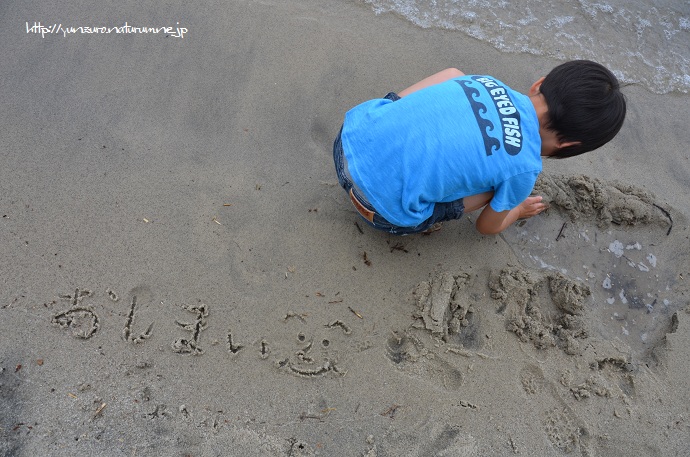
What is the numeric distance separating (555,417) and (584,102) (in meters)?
1.17

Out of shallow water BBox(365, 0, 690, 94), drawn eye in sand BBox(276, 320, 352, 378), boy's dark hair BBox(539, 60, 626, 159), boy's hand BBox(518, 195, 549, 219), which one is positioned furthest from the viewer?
shallow water BBox(365, 0, 690, 94)

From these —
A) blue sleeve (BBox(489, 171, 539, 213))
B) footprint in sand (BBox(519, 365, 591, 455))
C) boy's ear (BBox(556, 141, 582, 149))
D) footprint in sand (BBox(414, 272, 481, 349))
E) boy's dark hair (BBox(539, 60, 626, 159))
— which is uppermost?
boy's dark hair (BBox(539, 60, 626, 159))

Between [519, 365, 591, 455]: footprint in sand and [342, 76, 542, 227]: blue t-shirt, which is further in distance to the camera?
[519, 365, 591, 455]: footprint in sand

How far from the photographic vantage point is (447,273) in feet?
7.32

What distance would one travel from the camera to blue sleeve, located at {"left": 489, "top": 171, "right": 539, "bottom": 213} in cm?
184

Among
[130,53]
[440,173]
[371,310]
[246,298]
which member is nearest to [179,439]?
[246,298]

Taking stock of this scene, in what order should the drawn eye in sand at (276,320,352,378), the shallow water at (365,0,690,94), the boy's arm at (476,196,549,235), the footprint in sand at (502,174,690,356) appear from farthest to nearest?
the shallow water at (365,0,690,94) < the footprint in sand at (502,174,690,356) < the boy's arm at (476,196,549,235) < the drawn eye in sand at (276,320,352,378)

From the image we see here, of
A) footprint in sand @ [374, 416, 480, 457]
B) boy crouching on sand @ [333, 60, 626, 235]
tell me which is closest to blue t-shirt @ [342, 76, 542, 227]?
boy crouching on sand @ [333, 60, 626, 235]

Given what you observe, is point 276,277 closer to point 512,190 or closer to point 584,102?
point 512,190

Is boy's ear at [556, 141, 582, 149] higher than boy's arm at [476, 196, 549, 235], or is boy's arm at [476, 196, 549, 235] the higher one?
boy's ear at [556, 141, 582, 149]

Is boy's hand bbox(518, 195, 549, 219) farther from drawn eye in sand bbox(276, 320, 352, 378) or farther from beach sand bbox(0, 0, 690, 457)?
drawn eye in sand bbox(276, 320, 352, 378)

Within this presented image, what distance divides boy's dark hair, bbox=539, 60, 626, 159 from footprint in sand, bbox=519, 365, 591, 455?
0.94 m

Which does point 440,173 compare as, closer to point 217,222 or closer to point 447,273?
point 447,273

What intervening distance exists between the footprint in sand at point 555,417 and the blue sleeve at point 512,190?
661 millimetres
